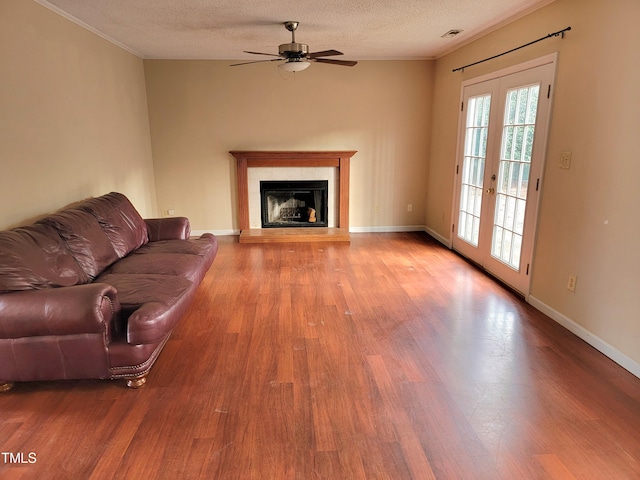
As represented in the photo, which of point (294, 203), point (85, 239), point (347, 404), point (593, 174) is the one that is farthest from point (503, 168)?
point (85, 239)

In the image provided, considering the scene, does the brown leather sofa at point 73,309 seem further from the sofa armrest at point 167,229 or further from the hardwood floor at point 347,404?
the sofa armrest at point 167,229

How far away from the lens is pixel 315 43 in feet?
15.9

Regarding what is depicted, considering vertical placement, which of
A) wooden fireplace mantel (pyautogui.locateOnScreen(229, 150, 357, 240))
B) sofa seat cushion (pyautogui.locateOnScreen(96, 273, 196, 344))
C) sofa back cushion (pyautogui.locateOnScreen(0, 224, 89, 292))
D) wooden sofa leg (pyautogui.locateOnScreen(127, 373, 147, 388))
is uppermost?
wooden fireplace mantel (pyautogui.locateOnScreen(229, 150, 357, 240))

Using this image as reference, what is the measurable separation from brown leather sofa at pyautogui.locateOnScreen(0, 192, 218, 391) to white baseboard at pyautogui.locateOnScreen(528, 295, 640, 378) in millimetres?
2809

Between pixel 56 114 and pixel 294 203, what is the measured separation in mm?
3406

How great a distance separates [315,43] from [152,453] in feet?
14.6

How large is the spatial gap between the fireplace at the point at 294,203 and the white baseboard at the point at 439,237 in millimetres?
1563

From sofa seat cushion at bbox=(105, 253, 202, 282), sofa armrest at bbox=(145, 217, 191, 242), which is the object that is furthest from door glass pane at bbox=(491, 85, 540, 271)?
sofa armrest at bbox=(145, 217, 191, 242)

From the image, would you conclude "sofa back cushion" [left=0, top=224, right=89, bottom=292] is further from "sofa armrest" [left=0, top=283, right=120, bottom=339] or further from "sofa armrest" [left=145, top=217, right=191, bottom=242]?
"sofa armrest" [left=145, top=217, right=191, bottom=242]

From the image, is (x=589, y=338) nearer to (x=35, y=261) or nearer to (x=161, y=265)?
(x=161, y=265)

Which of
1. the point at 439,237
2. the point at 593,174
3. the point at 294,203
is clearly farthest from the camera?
the point at 294,203

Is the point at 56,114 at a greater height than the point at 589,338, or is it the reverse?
the point at 56,114

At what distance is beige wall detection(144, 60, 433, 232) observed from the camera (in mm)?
5777

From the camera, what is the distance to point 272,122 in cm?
595
